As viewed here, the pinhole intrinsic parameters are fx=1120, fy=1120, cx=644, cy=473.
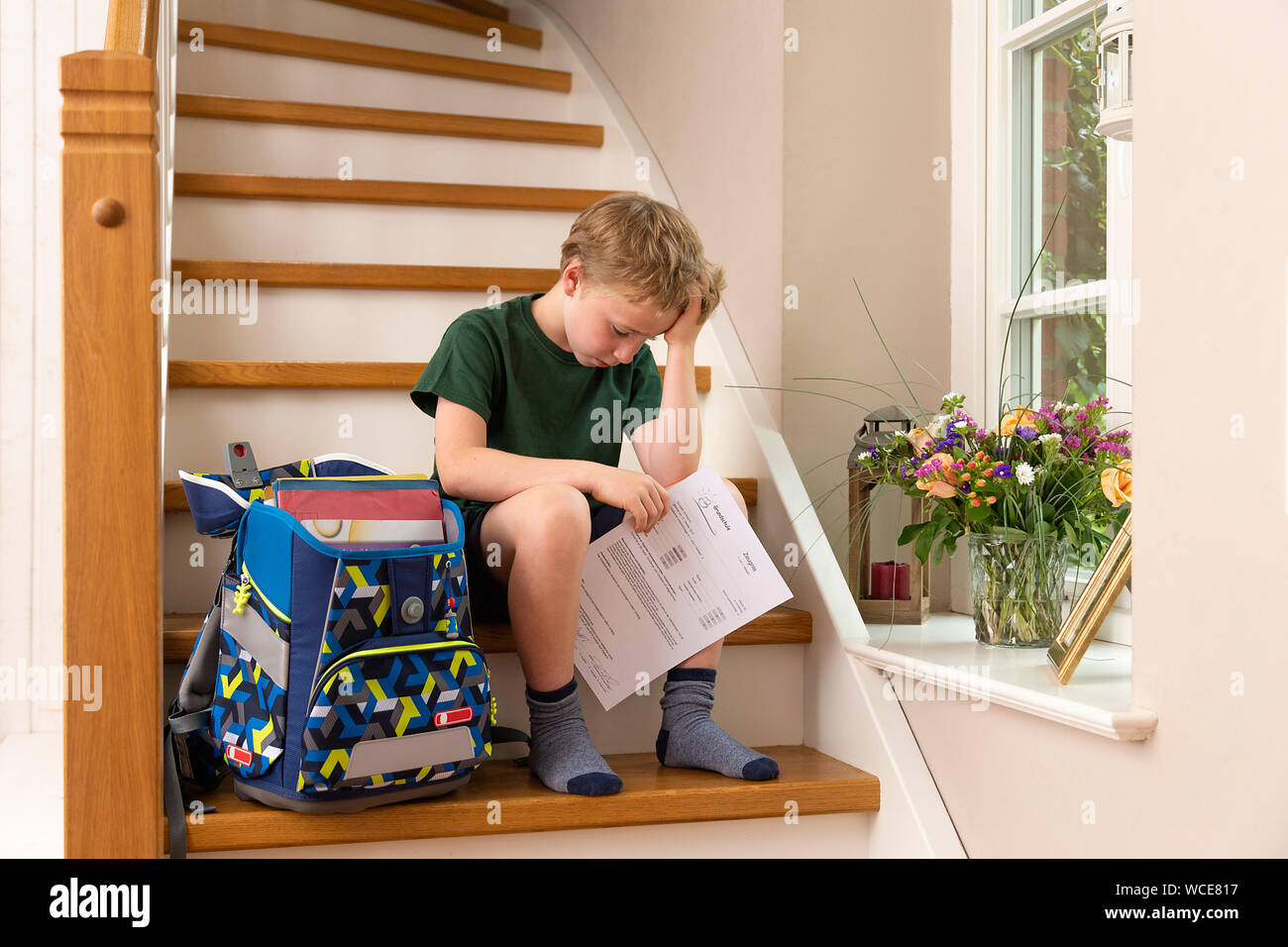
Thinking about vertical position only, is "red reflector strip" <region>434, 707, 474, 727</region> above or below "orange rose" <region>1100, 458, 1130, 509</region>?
below

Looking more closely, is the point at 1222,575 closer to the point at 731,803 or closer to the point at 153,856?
the point at 731,803

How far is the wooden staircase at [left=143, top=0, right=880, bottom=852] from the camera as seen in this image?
115 centimetres

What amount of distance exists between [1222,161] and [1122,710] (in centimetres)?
47

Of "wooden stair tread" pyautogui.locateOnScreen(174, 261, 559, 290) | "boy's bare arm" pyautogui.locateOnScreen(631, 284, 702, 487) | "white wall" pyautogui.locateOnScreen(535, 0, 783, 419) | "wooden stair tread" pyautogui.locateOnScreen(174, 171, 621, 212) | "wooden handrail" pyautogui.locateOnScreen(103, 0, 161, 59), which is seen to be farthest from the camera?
"wooden stair tread" pyautogui.locateOnScreen(174, 171, 621, 212)

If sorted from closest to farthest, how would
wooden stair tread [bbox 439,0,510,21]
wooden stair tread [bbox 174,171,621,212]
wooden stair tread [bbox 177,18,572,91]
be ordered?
wooden stair tread [bbox 174,171,621,212] → wooden stair tread [bbox 177,18,572,91] → wooden stair tread [bbox 439,0,510,21]

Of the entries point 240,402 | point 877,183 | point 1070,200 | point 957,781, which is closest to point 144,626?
point 240,402

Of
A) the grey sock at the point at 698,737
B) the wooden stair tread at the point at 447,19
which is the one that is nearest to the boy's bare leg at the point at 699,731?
the grey sock at the point at 698,737

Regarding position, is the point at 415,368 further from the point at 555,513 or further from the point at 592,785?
the point at 592,785

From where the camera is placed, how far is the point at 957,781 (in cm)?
126

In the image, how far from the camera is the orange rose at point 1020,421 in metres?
1.26

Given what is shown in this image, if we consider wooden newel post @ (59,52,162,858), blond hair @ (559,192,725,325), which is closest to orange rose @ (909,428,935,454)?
blond hair @ (559,192,725,325)

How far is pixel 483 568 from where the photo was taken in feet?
4.42

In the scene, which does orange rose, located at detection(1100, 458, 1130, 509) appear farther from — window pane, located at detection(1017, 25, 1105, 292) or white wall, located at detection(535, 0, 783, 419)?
white wall, located at detection(535, 0, 783, 419)

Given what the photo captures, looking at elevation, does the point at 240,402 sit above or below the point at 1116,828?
above
